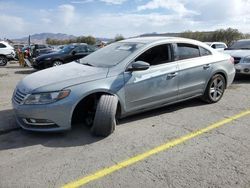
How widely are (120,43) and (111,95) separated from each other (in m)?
1.71

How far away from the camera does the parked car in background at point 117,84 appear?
4.52 meters

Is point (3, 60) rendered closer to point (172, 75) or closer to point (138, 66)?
point (172, 75)

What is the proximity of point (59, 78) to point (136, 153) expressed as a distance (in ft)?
5.81

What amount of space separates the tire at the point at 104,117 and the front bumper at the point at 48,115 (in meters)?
0.43

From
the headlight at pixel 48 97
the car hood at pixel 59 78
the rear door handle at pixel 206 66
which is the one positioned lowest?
Result: the headlight at pixel 48 97

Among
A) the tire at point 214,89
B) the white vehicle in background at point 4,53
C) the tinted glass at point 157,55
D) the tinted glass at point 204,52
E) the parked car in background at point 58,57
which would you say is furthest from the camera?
the white vehicle in background at point 4,53

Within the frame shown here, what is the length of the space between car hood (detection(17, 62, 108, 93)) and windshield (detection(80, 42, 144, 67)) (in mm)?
275

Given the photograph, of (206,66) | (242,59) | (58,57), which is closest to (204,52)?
(206,66)

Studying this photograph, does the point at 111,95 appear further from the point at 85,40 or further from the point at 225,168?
the point at 85,40

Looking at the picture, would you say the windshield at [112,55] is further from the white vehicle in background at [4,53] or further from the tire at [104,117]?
the white vehicle in background at [4,53]

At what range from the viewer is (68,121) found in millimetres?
4594

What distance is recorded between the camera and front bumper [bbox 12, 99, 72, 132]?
444 cm

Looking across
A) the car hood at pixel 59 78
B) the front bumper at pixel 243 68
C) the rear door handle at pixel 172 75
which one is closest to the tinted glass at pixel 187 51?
the rear door handle at pixel 172 75

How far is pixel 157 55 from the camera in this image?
5.64m
